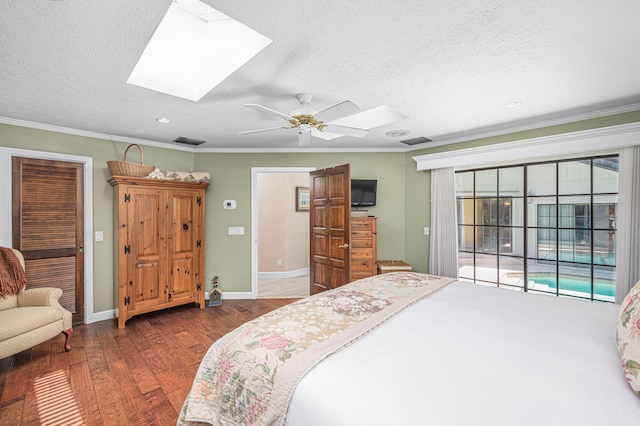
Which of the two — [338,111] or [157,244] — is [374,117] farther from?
[157,244]

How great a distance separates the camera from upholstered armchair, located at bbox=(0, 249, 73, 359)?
→ 225cm

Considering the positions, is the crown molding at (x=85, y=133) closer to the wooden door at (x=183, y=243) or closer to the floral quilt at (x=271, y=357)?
the wooden door at (x=183, y=243)

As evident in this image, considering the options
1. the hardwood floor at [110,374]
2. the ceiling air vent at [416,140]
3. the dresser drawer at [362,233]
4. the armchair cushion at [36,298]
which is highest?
the ceiling air vent at [416,140]

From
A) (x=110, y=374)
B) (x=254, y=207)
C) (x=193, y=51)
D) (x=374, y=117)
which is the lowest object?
(x=110, y=374)

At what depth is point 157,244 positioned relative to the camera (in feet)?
11.7

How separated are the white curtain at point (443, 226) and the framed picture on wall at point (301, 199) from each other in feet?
9.07

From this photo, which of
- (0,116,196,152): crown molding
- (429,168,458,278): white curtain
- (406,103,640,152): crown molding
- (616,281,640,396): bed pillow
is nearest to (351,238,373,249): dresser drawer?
(429,168,458,278): white curtain

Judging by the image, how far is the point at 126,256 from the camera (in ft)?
10.9

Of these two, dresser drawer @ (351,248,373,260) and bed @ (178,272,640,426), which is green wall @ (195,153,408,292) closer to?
dresser drawer @ (351,248,373,260)

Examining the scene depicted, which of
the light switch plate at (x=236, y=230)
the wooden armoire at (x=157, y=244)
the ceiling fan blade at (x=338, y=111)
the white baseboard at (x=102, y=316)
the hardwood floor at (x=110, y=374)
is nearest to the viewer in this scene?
the hardwood floor at (x=110, y=374)

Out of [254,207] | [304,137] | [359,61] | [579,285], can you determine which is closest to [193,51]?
[304,137]

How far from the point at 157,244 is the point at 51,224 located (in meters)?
1.12

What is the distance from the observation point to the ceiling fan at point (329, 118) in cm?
210

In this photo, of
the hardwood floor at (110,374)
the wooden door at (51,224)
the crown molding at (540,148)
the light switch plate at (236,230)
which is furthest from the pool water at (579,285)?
the wooden door at (51,224)
